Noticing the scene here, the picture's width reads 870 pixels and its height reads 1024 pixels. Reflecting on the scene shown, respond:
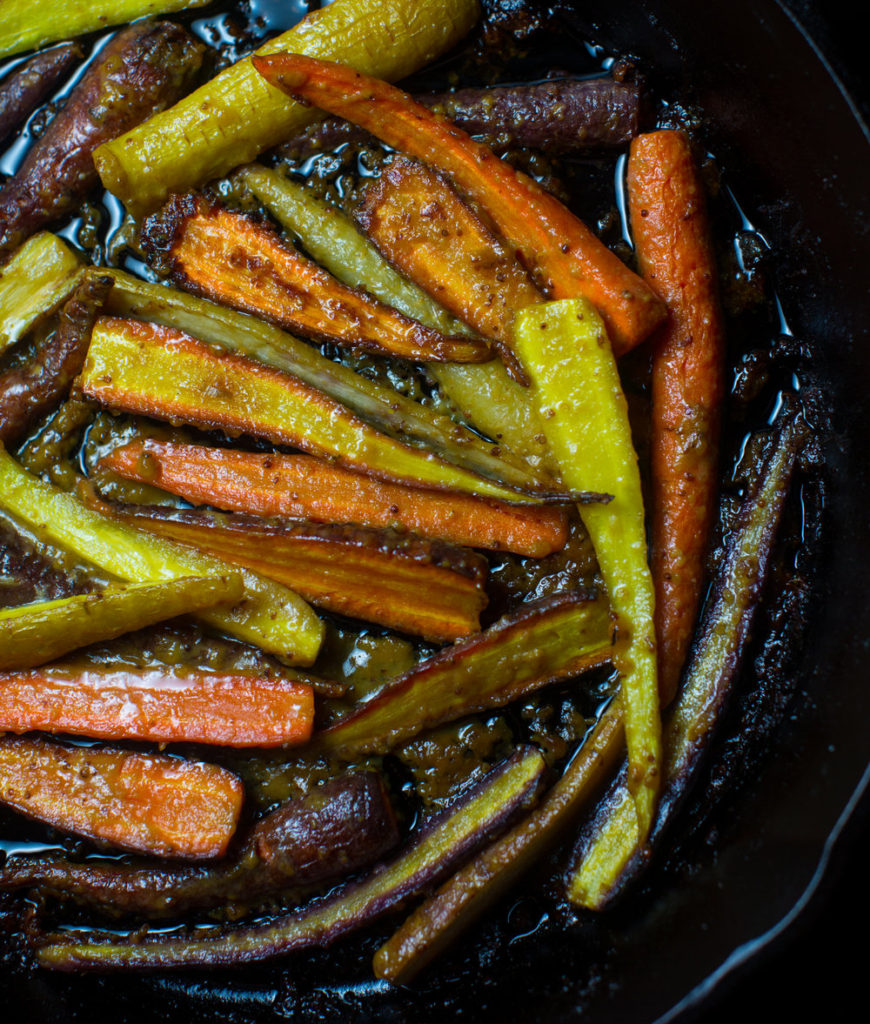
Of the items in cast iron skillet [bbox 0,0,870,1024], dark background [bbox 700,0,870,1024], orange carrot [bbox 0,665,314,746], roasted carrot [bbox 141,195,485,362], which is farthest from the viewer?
roasted carrot [bbox 141,195,485,362]

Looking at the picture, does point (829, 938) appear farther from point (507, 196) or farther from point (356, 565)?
point (507, 196)

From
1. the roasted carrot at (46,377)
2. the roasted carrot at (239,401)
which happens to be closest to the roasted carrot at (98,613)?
the roasted carrot at (239,401)

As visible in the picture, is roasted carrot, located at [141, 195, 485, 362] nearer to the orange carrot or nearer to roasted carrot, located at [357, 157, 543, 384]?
roasted carrot, located at [357, 157, 543, 384]

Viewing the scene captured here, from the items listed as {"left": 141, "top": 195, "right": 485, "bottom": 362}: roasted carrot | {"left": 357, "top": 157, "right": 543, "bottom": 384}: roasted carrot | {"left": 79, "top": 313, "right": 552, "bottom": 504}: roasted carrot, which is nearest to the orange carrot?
{"left": 79, "top": 313, "right": 552, "bottom": 504}: roasted carrot

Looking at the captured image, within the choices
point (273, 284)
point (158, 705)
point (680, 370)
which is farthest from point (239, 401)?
point (680, 370)

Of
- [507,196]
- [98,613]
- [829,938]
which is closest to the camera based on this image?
[98,613]

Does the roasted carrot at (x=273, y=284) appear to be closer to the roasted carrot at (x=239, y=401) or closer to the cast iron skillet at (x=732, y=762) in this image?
the roasted carrot at (x=239, y=401)
